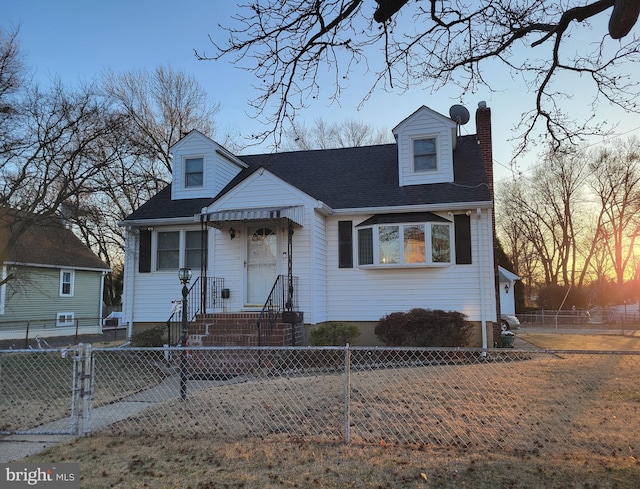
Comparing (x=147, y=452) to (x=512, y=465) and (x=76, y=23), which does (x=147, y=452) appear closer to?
(x=512, y=465)

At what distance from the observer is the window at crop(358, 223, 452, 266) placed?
12.2 metres

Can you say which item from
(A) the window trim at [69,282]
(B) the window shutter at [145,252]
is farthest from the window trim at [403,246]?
(A) the window trim at [69,282]

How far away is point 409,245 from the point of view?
12375mm

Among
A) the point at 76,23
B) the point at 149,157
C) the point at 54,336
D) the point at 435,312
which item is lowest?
the point at 54,336

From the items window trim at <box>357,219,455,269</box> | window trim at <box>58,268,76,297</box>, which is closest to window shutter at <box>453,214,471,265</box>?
window trim at <box>357,219,455,269</box>

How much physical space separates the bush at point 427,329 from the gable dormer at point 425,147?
3989 millimetres

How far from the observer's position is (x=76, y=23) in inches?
311

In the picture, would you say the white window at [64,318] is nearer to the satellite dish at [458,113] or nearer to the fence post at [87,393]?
the satellite dish at [458,113]

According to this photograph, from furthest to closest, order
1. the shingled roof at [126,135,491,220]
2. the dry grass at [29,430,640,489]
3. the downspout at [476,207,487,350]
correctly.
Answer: the shingled roof at [126,135,491,220], the downspout at [476,207,487,350], the dry grass at [29,430,640,489]

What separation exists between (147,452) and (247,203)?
844cm

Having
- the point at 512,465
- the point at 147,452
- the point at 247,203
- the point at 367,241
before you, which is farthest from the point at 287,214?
the point at 512,465

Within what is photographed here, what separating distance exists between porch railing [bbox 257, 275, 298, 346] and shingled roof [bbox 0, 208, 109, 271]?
20.9 ft

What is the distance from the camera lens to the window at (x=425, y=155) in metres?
13.4

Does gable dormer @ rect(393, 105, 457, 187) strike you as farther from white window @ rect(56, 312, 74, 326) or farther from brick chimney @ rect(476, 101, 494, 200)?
white window @ rect(56, 312, 74, 326)
